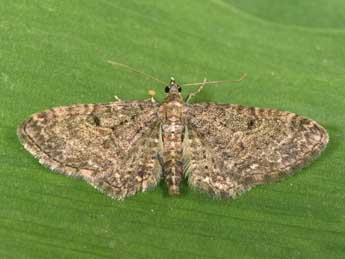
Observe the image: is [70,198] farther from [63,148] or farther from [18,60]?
[18,60]

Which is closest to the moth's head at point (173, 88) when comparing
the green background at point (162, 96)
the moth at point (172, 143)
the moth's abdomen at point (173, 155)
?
the moth at point (172, 143)

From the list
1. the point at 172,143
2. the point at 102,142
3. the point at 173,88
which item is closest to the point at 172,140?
the point at 172,143

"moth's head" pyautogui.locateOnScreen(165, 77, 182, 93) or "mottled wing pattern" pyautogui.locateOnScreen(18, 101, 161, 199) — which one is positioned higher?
"moth's head" pyautogui.locateOnScreen(165, 77, 182, 93)

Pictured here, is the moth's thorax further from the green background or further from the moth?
the green background

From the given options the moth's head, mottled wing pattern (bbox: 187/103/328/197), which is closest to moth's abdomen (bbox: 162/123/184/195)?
mottled wing pattern (bbox: 187/103/328/197)

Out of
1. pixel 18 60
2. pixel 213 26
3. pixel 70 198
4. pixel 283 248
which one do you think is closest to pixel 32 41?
pixel 18 60

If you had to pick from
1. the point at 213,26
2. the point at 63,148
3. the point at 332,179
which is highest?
the point at 213,26
